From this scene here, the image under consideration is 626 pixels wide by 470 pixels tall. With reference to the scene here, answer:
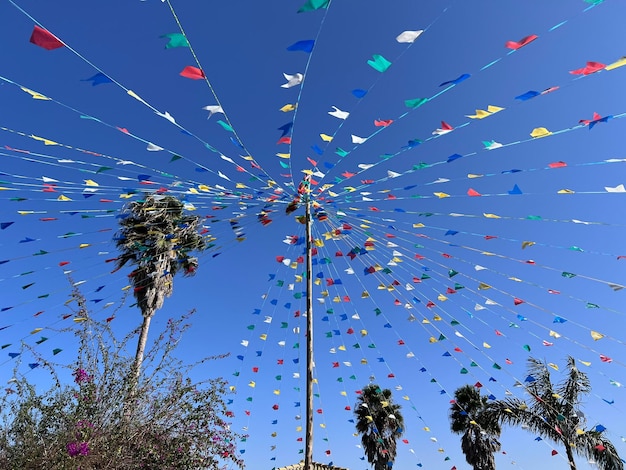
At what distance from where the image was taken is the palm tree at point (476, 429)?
18000mm

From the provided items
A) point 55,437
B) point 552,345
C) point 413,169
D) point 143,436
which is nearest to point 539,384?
point 552,345

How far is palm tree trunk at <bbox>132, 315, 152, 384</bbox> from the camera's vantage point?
309 inches

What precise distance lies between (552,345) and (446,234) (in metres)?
3.64

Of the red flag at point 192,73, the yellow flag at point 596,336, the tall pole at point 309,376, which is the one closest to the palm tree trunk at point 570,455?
the yellow flag at point 596,336

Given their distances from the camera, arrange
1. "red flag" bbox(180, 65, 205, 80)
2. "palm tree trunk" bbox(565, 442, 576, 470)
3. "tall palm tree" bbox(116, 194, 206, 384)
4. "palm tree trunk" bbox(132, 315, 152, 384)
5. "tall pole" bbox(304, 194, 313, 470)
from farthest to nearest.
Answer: "tall palm tree" bbox(116, 194, 206, 384)
"palm tree trunk" bbox(565, 442, 576, 470)
"palm tree trunk" bbox(132, 315, 152, 384)
"tall pole" bbox(304, 194, 313, 470)
"red flag" bbox(180, 65, 205, 80)

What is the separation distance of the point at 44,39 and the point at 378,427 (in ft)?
70.9

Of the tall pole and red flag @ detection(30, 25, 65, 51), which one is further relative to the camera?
the tall pole

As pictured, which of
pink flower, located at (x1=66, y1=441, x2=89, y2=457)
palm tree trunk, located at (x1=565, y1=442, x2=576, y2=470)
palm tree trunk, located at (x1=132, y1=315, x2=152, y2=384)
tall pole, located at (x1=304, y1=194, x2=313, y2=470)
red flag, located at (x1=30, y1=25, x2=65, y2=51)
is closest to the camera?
red flag, located at (x1=30, y1=25, x2=65, y2=51)

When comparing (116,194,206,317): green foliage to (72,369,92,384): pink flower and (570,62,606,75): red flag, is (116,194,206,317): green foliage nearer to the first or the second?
(72,369,92,384): pink flower

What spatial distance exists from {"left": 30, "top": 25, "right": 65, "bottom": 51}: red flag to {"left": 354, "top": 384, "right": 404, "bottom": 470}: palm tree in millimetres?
18474

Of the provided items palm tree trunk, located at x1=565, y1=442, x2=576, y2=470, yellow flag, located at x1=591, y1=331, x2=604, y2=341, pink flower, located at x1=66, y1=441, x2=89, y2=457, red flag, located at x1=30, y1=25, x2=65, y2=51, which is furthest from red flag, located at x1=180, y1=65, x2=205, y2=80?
palm tree trunk, located at x1=565, y1=442, x2=576, y2=470

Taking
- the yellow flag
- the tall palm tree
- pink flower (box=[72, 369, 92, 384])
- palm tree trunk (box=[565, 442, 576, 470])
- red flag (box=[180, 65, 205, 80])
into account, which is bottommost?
palm tree trunk (box=[565, 442, 576, 470])

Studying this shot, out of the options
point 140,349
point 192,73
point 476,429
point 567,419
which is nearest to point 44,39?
point 192,73

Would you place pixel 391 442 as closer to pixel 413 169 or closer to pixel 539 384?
pixel 539 384
